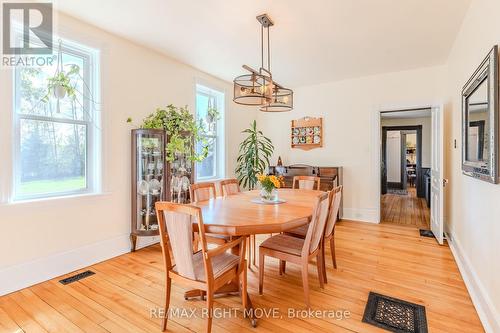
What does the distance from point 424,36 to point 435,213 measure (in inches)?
98.9

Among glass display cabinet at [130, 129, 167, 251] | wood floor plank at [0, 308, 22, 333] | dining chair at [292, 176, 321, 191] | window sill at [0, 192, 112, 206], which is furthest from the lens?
dining chair at [292, 176, 321, 191]

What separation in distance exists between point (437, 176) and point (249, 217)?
10.7 feet

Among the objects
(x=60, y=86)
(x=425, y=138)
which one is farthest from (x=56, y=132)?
(x=425, y=138)

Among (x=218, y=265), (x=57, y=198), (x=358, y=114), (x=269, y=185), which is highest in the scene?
(x=358, y=114)

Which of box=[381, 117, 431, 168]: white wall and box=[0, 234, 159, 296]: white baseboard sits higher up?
box=[381, 117, 431, 168]: white wall

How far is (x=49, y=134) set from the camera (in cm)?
274

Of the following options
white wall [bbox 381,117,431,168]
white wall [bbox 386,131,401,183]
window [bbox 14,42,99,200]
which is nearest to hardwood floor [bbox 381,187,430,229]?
white wall [bbox 381,117,431,168]

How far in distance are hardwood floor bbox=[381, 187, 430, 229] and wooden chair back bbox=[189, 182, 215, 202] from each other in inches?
139

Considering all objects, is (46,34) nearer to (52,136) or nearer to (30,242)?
(52,136)

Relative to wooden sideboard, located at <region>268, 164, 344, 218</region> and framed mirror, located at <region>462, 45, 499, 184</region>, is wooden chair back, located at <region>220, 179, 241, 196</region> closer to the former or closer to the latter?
wooden sideboard, located at <region>268, 164, 344, 218</region>

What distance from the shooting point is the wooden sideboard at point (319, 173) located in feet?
15.5

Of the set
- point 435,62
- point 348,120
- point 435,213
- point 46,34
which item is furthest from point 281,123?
point 46,34

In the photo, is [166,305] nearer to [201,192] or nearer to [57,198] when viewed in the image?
[201,192]

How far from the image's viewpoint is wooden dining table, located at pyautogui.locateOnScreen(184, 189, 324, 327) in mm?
1808
